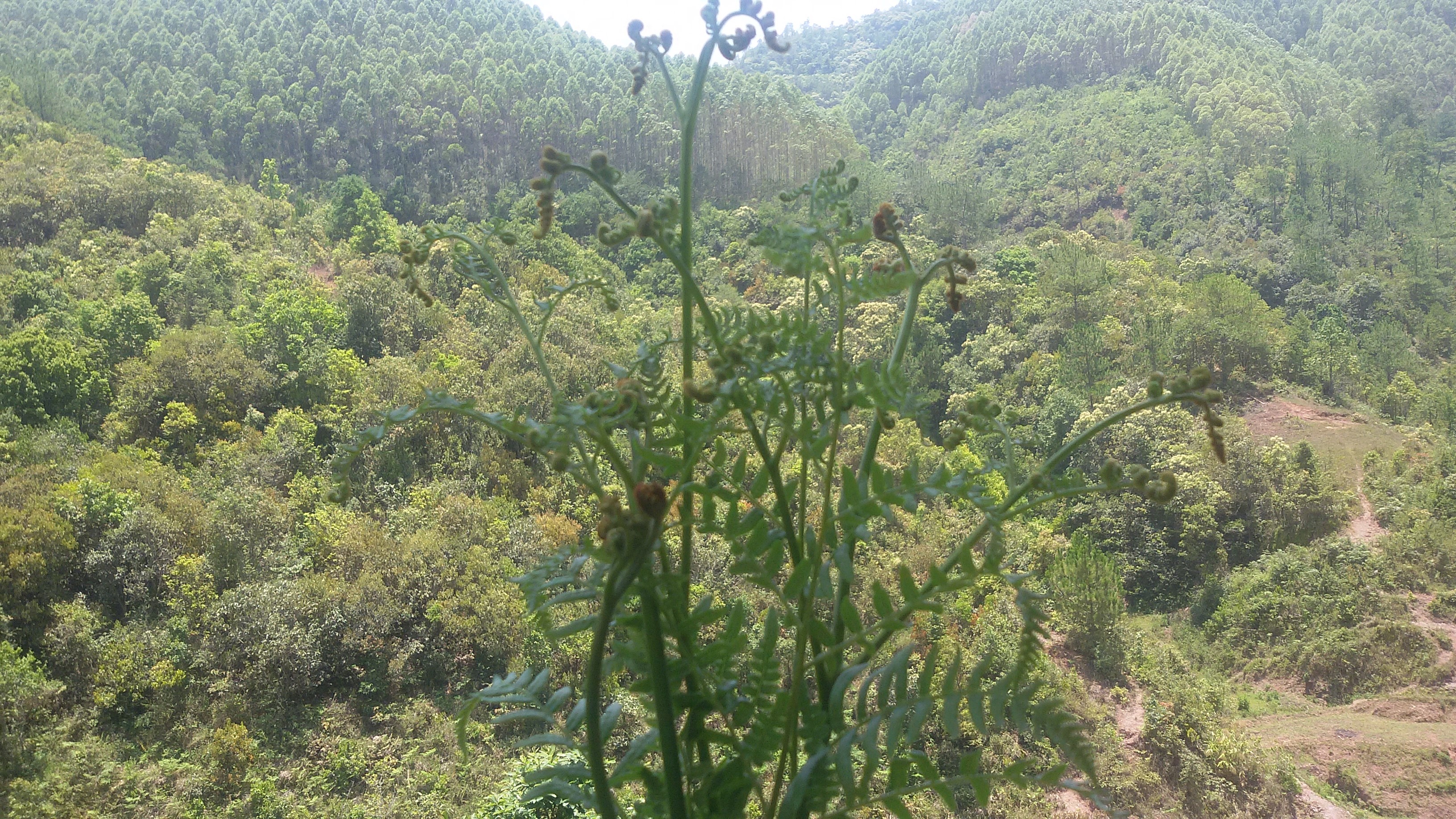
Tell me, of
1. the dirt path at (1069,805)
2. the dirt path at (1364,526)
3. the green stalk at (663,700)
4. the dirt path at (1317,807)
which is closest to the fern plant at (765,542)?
the green stalk at (663,700)

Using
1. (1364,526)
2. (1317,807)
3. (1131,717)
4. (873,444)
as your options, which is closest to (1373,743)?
(1317,807)

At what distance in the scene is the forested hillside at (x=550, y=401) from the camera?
5.77 m

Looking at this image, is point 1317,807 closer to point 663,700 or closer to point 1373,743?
point 1373,743

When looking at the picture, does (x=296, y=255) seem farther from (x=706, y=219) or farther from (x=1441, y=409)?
(x=1441, y=409)

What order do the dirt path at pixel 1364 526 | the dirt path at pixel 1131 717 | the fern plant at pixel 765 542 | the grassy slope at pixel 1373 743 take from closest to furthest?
the fern plant at pixel 765 542 → the grassy slope at pixel 1373 743 → the dirt path at pixel 1131 717 → the dirt path at pixel 1364 526

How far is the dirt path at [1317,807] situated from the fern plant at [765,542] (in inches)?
260

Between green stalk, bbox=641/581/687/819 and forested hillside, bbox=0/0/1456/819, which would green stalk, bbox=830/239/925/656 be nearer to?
forested hillside, bbox=0/0/1456/819

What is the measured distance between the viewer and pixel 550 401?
1.09 meters

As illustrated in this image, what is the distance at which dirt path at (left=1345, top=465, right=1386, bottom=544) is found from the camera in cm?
1008

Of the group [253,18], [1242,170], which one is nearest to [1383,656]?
[1242,170]

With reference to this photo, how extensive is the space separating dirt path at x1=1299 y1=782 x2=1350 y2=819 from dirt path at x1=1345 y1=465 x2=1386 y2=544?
4.89m

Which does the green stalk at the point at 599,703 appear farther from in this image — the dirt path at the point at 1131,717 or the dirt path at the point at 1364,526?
the dirt path at the point at 1364,526

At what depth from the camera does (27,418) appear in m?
9.59

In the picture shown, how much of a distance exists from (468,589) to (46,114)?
894 inches
